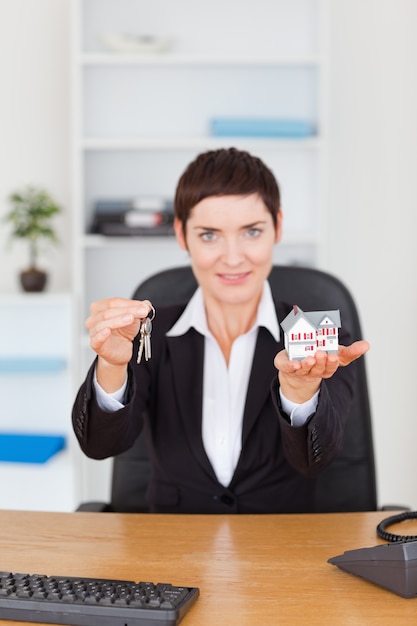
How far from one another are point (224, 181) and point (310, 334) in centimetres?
62

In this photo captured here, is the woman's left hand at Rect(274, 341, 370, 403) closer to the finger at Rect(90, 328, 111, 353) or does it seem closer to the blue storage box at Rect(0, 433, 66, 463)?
the finger at Rect(90, 328, 111, 353)

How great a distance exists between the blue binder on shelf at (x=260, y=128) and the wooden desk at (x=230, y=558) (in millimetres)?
2112

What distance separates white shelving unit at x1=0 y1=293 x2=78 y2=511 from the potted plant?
6 cm

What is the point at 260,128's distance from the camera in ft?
11.1

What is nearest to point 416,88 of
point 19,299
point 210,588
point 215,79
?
point 215,79

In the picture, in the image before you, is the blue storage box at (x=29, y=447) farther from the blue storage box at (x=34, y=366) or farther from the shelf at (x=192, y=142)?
the shelf at (x=192, y=142)

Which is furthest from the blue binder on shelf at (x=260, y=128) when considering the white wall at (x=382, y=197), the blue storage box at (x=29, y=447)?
the blue storage box at (x=29, y=447)

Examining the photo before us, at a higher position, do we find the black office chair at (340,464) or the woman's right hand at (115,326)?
the woman's right hand at (115,326)

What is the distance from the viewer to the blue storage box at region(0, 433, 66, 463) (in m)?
3.16

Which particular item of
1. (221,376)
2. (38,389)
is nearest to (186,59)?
(38,389)

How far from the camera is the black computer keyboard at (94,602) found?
3.59 ft

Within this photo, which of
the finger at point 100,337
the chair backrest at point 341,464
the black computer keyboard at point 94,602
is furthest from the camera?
the chair backrest at point 341,464

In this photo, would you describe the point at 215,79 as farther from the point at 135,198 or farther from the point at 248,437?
the point at 248,437

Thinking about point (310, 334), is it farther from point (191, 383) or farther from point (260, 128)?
point (260, 128)
